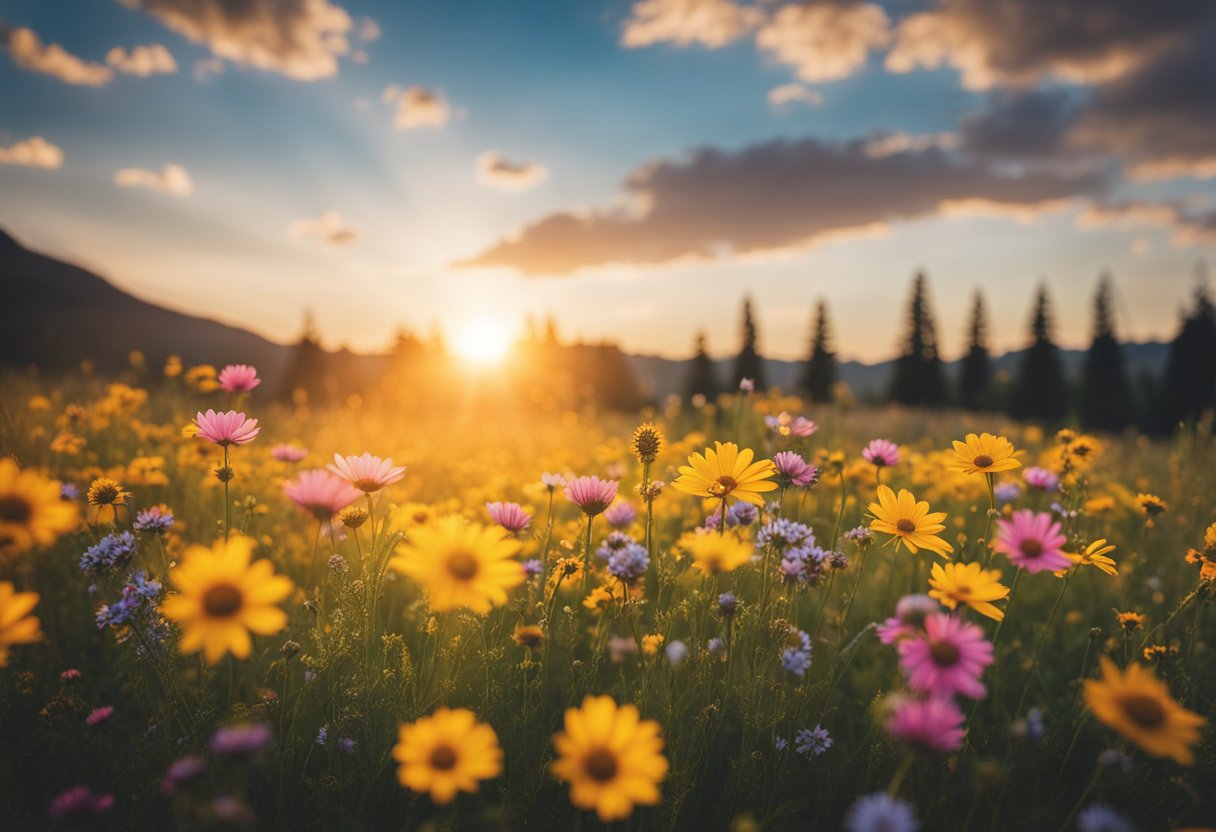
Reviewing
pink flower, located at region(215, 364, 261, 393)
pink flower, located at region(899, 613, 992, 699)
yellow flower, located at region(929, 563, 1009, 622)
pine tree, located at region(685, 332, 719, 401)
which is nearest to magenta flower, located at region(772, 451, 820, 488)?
yellow flower, located at region(929, 563, 1009, 622)

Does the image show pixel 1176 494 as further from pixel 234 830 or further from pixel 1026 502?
pixel 234 830

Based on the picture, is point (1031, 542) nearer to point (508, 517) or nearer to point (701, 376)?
point (508, 517)

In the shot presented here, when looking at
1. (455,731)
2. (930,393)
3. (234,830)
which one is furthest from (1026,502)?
(930,393)

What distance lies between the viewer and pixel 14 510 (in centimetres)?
102

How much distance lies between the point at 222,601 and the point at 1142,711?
4.87 ft

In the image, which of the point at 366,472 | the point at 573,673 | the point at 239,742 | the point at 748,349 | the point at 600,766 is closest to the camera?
the point at 239,742

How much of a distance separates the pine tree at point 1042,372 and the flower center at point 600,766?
47.9m

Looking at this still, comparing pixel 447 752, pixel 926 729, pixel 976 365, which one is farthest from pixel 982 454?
pixel 976 365

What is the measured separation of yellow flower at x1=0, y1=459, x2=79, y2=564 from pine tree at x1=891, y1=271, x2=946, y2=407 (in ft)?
147

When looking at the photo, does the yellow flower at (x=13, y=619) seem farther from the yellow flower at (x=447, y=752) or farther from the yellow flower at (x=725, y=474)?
the yellow flower at (x=725, y=474)

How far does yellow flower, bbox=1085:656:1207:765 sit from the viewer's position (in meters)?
0.87

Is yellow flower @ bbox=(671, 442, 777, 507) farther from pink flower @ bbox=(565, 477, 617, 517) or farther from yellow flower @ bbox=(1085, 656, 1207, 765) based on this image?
yellow flower @ bbox=(1085, 656, 1207, 765)

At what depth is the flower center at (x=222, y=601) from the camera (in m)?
0.98

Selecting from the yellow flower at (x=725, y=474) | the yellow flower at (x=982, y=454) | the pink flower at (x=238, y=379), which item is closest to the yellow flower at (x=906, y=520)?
the yellow flower at (x=982, y=454)
